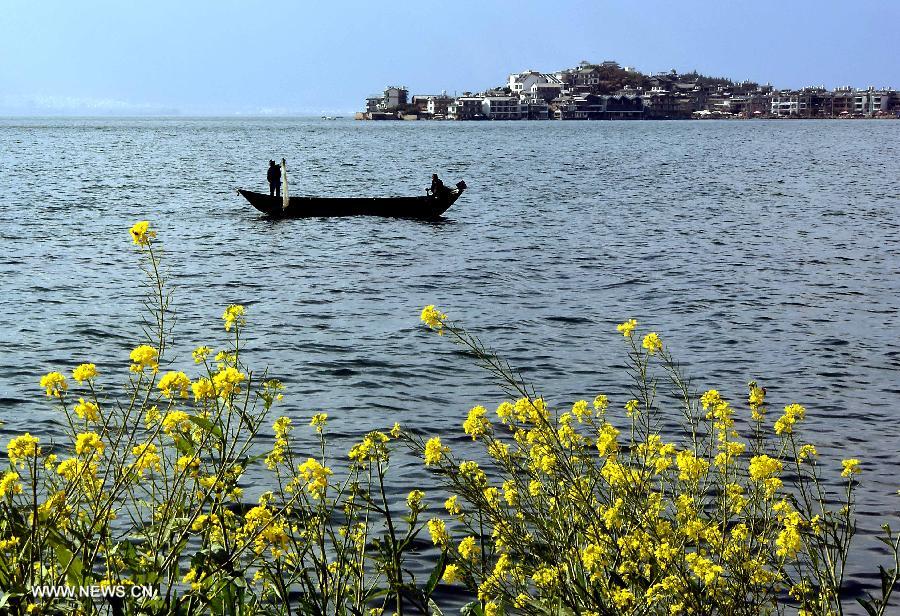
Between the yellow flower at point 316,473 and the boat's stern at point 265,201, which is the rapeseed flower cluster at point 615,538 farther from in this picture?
the boat's stern at point 265,201

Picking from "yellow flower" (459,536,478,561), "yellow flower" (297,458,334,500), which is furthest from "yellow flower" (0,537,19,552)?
"yellow flower" (459,536,478,561)

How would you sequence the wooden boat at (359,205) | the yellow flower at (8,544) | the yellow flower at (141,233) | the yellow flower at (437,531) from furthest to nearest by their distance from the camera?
the wooden boat at (359,205)
the yellow flower at (141,233)
the yellow flower at (437,531)
the yellow flower at (8,544)

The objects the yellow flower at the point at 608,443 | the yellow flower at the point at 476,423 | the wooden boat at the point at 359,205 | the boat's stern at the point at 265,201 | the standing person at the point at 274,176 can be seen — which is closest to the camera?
the yellow flower at the point at 476,423

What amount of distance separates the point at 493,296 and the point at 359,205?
17741 millimetres

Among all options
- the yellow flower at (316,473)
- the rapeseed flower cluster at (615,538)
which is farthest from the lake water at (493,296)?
the yellow flower at (316,473)

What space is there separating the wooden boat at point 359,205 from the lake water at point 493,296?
0.60 metres

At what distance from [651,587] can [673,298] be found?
741 inches

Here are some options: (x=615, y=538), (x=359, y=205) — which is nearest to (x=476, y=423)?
(x=615, y=538)

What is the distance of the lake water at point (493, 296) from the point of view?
14.6 metres

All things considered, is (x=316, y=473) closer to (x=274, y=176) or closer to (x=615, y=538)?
(x=615, y=538)

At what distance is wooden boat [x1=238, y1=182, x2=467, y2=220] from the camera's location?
40.0 meters

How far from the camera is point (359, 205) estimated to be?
40.6 m

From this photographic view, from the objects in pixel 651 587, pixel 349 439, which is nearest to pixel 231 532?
pixel 651 587

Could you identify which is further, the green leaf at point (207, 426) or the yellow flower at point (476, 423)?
the yellow flower at point (476, 423)
